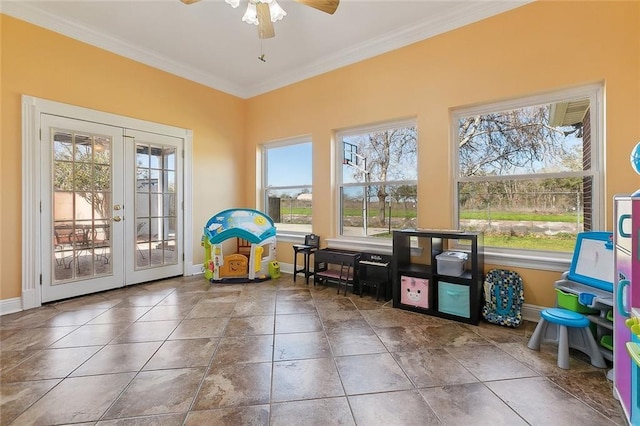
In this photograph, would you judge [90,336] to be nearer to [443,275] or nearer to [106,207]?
[106,207]

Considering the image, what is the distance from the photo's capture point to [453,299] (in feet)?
9.13

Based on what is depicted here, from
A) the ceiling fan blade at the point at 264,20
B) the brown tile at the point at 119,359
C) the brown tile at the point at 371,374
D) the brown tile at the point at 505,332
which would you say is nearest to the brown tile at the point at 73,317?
the brown tile at the point at 119,359

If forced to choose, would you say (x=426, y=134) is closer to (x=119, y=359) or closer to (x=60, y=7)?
(x=119, y=359)

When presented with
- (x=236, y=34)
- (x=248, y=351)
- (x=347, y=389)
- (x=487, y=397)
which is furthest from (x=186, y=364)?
(x=236, y=34)

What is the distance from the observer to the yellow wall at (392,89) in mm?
2393

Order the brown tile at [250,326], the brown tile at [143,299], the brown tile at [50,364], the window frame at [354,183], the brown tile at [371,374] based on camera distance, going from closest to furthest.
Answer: the brown tile at [371,374] < the brown tile at [50,364] < the brown tile at [250,326] < the brown tile at [143,299] < the window frame at [354,183]

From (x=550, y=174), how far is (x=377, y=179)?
1843 mm

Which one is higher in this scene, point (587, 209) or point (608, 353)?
point (587, 209)

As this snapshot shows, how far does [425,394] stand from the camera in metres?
1.67

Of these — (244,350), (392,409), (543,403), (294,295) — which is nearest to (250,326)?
(244,350)

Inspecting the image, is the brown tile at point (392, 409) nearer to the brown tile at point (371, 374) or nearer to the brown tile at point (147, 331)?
the brown tile at point (371, 374)

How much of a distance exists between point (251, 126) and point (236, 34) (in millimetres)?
1767

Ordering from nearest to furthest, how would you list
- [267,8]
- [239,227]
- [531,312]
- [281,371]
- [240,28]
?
[281,371]
[267,8]
[531,312]
[240,28]
[239,227]

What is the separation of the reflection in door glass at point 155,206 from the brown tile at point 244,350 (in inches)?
95.1
